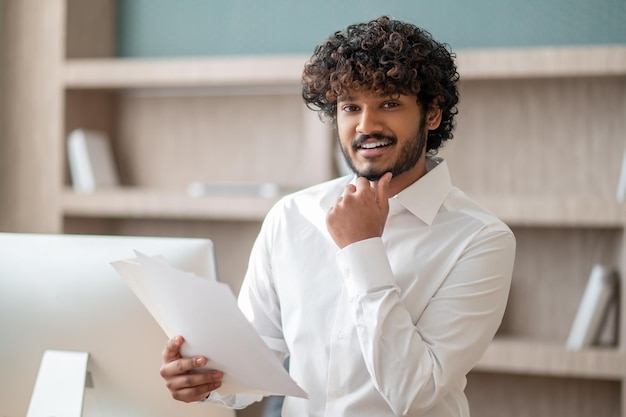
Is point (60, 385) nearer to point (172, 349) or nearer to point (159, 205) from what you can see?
point (172, 349)

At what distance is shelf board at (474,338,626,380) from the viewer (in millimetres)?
2705

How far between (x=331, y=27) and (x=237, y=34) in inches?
16.0

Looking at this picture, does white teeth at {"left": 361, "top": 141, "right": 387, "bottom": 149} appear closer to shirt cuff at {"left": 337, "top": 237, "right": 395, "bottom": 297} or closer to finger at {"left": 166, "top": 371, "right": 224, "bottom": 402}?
shirt cuff at {"left": 337, "top": 237, "right": 395, "bottom": 297}

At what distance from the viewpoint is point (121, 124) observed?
353 cm

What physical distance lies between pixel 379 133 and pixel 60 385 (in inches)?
27.3

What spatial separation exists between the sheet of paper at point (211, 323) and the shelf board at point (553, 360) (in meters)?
1.75

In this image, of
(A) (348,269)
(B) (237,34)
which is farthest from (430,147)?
(B) (237,34)

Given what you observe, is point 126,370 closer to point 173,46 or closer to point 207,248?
point 207,248

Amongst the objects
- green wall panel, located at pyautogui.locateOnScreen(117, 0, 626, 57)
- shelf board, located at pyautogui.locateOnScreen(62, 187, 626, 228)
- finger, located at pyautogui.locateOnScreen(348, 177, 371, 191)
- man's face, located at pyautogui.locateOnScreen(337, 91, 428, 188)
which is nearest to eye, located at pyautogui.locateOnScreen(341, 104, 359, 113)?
man's face, located at pyautogui.locateOnScreen(337, 91, 428, 188)

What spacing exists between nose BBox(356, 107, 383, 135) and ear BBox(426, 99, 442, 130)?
6.1 inches

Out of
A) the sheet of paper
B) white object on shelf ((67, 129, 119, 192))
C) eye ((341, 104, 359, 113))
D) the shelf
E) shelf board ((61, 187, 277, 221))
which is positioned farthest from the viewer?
white object on shelf ((67, 129, 119, 192))

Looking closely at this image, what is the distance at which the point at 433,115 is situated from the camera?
1.53m

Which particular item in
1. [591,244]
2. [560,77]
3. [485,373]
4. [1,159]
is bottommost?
[485,373]

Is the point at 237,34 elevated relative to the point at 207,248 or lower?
elevated
